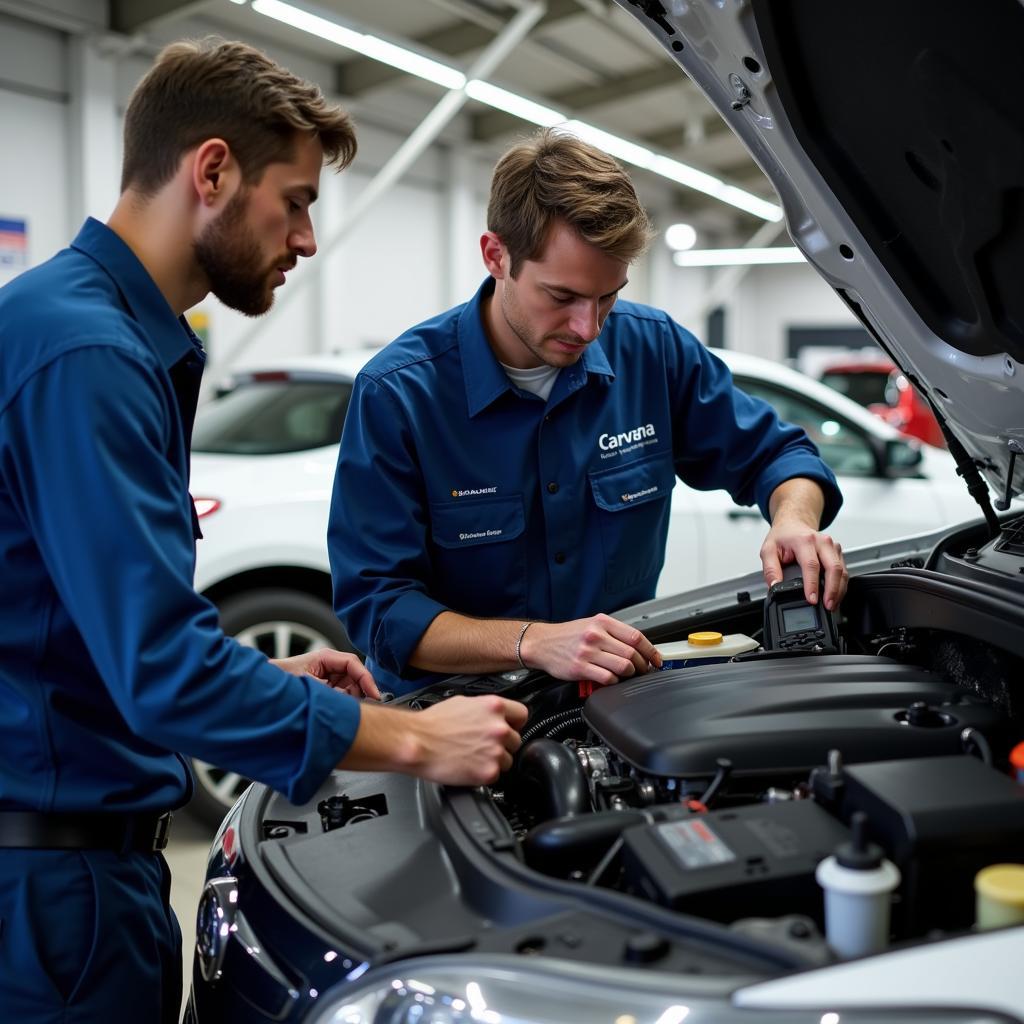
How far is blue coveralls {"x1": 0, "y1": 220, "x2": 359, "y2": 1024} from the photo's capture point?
3.59ft

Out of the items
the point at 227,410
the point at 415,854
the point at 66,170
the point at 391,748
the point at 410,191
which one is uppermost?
the point at 410,191

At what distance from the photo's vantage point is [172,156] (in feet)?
4.07

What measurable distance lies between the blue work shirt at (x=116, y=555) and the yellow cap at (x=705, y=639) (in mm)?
748

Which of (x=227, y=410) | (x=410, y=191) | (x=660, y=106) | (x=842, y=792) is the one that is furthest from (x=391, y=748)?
(x=660, y=106)

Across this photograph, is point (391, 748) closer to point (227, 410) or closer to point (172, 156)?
point (172, 156)

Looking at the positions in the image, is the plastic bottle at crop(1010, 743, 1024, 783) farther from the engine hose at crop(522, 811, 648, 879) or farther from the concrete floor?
the concrete floor

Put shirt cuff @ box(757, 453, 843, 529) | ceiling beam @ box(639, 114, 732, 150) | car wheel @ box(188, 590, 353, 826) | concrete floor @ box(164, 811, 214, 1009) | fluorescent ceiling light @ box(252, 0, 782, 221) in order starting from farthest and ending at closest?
ceiling beam @ box(639, 114, 732, 150), fluorescent ceiling light @ box(252, 0, 782, 221), car wheel @ box(188, 590, 353, 826), concrete floor @ box(164, 811, 214, 1009), shirt cuff @ box(757, 453, 843, 529)

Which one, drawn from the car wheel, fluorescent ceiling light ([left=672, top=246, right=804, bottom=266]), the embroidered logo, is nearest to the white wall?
fluorescent ceiling light ([left=672, top=246, right=804, bottom=266])

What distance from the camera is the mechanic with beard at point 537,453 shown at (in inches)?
70.4

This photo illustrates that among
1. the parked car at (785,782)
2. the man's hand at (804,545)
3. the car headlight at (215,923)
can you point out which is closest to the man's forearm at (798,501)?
the man's hand at (804,545)

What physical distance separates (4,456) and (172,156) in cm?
38

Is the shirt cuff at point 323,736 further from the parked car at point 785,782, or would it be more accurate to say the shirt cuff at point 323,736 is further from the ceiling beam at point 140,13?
the ceiling beam at point 140,13

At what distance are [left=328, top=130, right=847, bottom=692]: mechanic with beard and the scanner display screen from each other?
0.03 m

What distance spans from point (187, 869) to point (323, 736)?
2.17m
